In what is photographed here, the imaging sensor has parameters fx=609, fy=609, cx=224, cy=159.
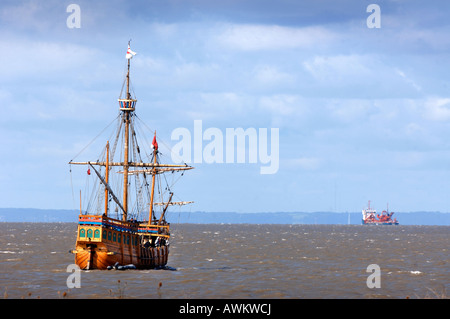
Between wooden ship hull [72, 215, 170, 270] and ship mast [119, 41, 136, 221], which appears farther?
ship mast [119, 41, 136, 221]

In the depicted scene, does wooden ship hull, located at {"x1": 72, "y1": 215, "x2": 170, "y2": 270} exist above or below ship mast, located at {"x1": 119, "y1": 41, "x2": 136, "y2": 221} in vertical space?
below

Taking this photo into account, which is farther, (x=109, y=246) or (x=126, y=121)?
(x=126, y=121)

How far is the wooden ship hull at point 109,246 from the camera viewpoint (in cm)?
5334

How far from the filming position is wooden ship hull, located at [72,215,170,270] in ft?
175

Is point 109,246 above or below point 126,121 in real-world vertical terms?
below

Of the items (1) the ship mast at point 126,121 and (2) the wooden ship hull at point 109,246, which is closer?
(2) the wooden ship hull at point 109,246

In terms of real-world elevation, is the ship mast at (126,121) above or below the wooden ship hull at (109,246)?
above

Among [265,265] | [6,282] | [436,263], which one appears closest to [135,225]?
[265,265]

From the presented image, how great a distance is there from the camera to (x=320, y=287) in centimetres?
4278

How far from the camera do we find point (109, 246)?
53.9m

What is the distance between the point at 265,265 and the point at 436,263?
19874 mm
